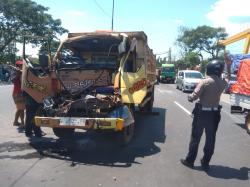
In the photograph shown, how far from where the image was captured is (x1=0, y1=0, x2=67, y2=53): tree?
45000 millimetres

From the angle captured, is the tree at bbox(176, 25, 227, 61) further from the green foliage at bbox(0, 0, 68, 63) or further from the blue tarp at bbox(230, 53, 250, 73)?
the blue tarp at bbox(230, 53, 250, 73)

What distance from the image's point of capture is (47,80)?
828cm

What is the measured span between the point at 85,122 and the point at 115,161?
92 centimetres

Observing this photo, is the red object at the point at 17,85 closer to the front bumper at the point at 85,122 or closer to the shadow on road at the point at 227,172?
the front bumper at the point at 85,122

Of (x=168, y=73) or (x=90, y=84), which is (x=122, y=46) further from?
(x=168, y=73)

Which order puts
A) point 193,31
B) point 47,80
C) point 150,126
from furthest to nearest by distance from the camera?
point 193,31 < point 150,126 < point 47,80

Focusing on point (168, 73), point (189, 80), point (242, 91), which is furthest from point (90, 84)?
point (168, 73)

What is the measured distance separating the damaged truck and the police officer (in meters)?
1.38

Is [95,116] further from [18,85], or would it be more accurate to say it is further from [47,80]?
[18,85]

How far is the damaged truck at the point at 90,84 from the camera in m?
7.32

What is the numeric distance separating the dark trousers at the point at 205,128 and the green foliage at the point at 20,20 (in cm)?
3965

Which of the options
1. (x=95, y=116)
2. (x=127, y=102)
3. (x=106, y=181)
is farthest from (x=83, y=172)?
(x=127, y=102)

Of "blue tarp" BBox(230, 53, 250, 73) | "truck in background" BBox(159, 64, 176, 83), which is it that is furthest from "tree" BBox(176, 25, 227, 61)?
"blue tarp" BBox(230, 53, 250, 73)

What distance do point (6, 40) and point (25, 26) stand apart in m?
2.91
